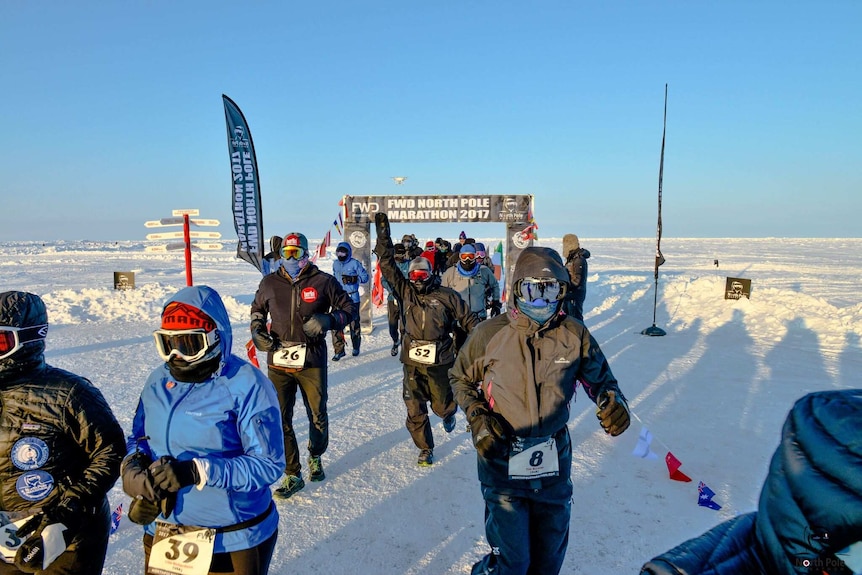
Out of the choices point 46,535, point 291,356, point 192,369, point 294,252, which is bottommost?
point 46,535

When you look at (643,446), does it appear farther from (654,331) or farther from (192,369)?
(654,331)

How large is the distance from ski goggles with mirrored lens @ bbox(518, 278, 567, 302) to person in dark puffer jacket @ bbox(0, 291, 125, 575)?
7.14 ft

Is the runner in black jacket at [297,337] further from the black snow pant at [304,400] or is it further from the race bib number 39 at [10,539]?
the race bib number 39 at [10,539]

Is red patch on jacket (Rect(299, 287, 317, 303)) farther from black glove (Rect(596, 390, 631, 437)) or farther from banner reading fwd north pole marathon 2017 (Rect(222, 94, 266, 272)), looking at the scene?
banner reading fwd north pole marathon 2017 (Rect(222, 94, 266, 272))

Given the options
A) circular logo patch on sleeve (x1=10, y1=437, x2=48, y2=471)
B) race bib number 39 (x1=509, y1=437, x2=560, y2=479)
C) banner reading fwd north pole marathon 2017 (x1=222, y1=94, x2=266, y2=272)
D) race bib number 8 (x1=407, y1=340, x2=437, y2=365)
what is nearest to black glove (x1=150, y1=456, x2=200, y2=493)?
circular logo patch on sleeve (x1=10, y1=437, x2=48, y2=471)

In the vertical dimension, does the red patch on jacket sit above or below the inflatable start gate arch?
below

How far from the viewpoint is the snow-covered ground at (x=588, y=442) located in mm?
3627

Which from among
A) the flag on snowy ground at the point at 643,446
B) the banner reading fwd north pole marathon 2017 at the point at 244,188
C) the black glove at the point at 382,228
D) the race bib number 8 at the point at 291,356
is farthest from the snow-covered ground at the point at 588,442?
the banner reading fwd north pole marathon 2017 at the point at 244,188

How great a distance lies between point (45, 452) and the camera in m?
2.17

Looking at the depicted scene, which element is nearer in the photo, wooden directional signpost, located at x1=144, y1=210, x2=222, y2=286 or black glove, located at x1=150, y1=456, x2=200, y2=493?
black glove, located at x1=150, y1=456, x2=200, y2=493

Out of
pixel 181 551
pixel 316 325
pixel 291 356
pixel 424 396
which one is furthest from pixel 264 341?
pixel 181 551

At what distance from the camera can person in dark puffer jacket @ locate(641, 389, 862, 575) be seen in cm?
80

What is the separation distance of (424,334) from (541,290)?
8.30ft

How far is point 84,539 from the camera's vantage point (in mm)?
2268
